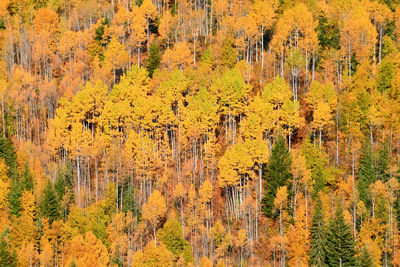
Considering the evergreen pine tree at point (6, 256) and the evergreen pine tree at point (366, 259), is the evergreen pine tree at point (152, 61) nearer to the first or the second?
the evergreen pine tree at point (6, 256)

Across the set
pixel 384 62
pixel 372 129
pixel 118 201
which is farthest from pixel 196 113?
pixel 384 62

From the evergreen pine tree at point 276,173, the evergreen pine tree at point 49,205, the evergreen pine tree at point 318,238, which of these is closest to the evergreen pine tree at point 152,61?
the evergreen pine tree at point 49,205

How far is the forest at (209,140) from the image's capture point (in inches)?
3329

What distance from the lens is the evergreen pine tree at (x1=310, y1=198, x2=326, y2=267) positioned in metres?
79.8

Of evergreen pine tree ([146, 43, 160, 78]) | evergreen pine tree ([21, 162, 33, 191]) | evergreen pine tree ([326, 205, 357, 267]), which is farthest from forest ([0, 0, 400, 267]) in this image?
evergreen pine tree ([21, 162, 33, 191])

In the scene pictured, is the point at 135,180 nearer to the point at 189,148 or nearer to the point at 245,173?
the point at 189,148

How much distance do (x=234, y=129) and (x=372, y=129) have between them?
2297 cm

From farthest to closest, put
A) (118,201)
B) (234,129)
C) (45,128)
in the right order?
(45,128)
(234,129)
(118,201)

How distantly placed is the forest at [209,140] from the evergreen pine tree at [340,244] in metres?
0.20

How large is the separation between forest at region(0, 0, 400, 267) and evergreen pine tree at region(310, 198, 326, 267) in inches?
9.0

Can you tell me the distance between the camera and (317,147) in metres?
96.1

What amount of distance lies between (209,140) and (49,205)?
2719cm

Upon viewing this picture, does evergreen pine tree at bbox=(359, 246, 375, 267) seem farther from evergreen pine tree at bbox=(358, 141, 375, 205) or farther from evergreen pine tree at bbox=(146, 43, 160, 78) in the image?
evergreen pine tree at bbox=(146, 43, 160, 78)

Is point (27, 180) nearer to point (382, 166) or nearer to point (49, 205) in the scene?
point (49, 205)
